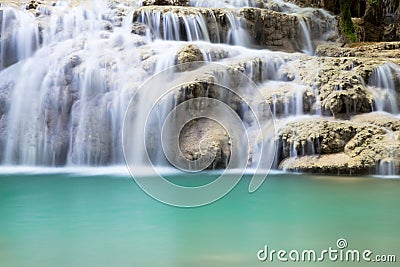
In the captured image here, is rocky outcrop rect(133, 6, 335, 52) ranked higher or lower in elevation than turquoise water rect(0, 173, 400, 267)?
higher

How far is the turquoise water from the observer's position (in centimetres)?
484

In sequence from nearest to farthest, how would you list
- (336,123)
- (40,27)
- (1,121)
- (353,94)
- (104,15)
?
(336,123)
(353,94)
(1,121)
(40,27)
(104,15)

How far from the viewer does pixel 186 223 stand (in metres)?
5.97

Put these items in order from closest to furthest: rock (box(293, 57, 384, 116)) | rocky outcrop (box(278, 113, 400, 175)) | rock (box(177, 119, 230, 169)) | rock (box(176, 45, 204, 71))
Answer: rocky outcrop (box(278, 113, 400, 175)) < rock (box(177, 119, 230, 169)) < rock (box(293, 57, 384, 116)) < rock (box(176, 45, 204, 71))

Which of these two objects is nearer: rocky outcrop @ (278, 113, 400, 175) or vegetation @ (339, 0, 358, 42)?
rocky outcrop @ (278, 113, 400, 175)

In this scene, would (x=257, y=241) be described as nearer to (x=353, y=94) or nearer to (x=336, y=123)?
(x=336, y=123)

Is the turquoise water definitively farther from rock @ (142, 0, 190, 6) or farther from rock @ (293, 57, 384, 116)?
rock @ (142, 0, 190, 6)

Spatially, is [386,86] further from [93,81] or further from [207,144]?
[93,81]

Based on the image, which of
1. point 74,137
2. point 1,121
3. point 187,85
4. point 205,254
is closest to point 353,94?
point 187,85

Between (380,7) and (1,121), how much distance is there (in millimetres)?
14876

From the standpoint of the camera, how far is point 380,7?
64.5ft

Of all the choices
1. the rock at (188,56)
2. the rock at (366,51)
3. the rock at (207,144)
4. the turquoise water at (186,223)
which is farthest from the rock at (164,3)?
the turquoise water at (186,223)

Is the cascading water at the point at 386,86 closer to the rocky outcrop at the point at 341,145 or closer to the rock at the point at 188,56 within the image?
the rocky outcrop at the point at 341,145

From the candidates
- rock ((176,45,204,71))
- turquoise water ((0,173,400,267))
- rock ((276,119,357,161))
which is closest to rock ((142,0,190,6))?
rock ((176,45,204,71))
